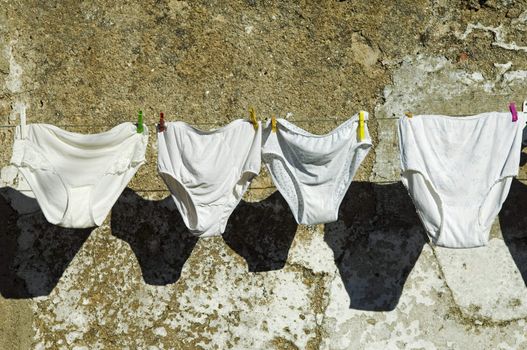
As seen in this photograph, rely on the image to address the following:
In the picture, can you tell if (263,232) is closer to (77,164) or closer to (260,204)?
(260,204)

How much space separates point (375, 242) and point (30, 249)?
168 cm

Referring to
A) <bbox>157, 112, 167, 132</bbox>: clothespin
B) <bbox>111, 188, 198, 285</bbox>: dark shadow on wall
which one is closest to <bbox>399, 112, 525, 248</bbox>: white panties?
<bbox>157, 112, 167, 132</bbox>: clothespin

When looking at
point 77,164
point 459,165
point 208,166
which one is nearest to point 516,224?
point 459,165

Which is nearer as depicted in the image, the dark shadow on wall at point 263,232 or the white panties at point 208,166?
the white panties at point 208,166

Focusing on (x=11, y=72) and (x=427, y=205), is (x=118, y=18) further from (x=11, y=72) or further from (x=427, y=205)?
(x=427, y=205)

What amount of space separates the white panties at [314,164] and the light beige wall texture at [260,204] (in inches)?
15.5

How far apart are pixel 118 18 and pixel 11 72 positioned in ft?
1.96

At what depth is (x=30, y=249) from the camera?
418 centimetres

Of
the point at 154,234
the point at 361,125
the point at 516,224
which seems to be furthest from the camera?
the point at 154,234

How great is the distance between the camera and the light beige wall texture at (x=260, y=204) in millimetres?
4027

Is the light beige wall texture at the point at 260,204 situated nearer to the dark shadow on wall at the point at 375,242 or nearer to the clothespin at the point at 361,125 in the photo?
the dark shadow on wall at the point at 375,242

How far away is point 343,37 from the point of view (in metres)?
4.11

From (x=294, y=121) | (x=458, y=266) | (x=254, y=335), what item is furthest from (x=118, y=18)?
(x=458, y=266)

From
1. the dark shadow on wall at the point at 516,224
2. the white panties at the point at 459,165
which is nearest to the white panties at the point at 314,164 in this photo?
the white panties at the point at 459,165
